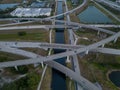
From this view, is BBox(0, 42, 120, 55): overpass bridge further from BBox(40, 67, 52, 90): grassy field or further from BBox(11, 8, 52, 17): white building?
BBox(11, 8, 52, 17): white building

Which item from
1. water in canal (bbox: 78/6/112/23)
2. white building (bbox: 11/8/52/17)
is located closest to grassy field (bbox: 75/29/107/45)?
water in canal (bbox: 78/6/112/23)

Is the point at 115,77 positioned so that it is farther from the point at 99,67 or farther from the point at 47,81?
the point at 47,81

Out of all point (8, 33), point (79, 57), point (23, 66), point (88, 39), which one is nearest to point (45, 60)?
point (23, 66)

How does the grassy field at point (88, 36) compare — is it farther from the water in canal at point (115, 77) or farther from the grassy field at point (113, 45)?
the water in canal at point (115, 77)

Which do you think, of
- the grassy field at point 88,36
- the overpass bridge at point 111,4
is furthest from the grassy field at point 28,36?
the overpass bridge at point 111,4

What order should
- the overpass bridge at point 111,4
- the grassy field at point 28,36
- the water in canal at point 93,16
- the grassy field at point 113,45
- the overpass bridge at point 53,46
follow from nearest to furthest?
1. the overpass bridge at point 53,46
2. the grassy field at point 113,45
3. the grassy field at point 28,36
4. the water in canal at point 93,16
5. the overpass bridge at point 111,4

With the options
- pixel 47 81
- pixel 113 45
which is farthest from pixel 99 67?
pixel 47 81

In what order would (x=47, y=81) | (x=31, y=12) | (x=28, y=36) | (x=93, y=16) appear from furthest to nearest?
(x=31, y=12)
(x=93, y=16)
(x=28, y=36)
(x=47, y=81)
